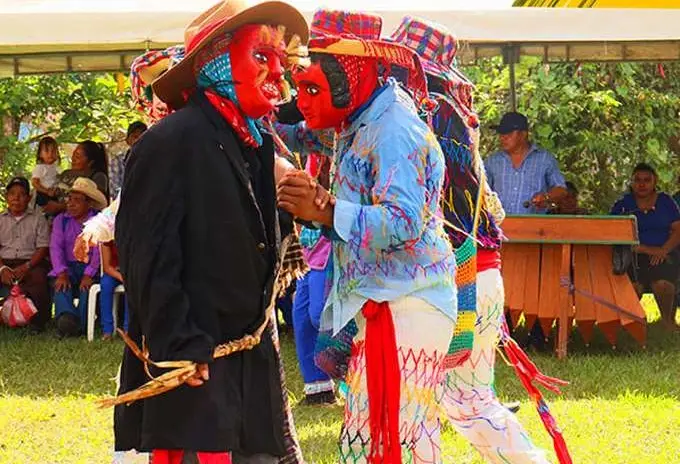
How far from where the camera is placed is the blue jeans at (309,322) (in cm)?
681

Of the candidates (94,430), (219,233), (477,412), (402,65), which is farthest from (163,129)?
(94,430)

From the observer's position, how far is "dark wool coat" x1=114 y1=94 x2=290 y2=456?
296 centimetres

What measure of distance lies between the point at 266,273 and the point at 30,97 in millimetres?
11241

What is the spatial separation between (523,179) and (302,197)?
6.65m

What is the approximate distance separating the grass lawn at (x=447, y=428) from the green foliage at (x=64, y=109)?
15.2 feet

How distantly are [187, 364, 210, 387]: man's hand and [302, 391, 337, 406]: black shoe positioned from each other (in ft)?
13.2

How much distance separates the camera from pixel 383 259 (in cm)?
371

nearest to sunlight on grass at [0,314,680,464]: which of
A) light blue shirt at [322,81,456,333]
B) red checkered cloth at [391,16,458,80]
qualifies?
red checkered cloth at [391,16,458,80]

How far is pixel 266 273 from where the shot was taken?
3.22 meters

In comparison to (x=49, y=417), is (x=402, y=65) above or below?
above

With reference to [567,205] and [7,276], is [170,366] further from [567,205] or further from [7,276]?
[7,276]

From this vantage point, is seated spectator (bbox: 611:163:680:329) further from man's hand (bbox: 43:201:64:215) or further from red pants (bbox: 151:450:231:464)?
red pants (bbox: 151:450:231:464)

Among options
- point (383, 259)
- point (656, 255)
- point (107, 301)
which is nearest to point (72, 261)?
point (107, 301)

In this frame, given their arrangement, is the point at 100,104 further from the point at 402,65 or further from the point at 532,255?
the point at 402,65
